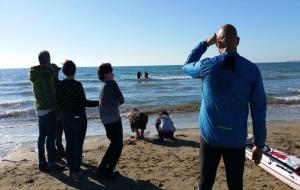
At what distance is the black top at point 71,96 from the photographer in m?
6.20

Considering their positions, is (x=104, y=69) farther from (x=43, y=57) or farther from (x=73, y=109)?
(x=43, y=57)

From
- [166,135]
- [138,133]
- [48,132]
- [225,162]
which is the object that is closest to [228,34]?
[225,162]

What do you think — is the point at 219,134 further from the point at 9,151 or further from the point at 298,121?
the point at 298,121

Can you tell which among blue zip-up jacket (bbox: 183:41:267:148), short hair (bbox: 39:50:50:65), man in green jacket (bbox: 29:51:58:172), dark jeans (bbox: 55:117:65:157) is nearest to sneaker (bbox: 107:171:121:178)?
man in green jacket (bbox: 29:51:58:172)

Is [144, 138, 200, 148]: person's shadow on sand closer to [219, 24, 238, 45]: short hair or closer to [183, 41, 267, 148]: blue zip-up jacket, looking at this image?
[183, 41, 267, 148]: blue zip-up jacket

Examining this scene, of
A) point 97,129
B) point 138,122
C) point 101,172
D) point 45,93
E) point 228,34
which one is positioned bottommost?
point 97,129

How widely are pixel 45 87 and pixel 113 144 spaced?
4.91ft

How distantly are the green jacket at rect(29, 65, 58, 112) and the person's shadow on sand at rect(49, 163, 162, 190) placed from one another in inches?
46.5

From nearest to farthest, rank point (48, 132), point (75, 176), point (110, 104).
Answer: point (110, 104), point (75, 176), point (48, 132)

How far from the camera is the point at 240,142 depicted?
11.8 ft

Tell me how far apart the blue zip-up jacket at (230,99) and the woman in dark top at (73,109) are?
3.01m

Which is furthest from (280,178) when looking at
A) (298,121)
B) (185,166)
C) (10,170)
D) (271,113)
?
(271,113)

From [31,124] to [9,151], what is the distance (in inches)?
199

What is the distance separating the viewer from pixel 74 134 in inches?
251
